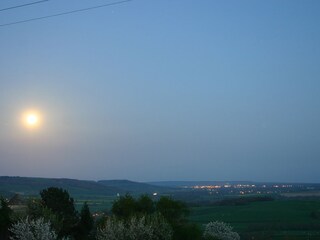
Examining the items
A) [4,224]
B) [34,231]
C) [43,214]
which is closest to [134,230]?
[34,231]

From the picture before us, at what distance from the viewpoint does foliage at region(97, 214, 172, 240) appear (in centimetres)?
4459

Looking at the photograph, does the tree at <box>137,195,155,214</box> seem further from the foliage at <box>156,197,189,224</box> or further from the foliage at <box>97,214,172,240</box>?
the foliage at <box>97,214,172,240</box>

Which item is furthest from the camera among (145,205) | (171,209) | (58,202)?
(145,205)

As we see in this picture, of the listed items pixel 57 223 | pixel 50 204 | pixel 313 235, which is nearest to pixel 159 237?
pixel 57 223

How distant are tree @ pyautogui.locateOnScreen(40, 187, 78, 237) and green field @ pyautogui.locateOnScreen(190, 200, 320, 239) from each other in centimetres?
3098

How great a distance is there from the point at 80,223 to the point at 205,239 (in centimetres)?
1372

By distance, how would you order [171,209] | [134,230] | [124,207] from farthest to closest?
[171,209] → [124,207] → [134,230]

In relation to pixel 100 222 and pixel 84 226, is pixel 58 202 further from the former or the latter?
pixel 100 222

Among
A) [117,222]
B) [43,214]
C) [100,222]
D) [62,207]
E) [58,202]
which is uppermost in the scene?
[58,202]

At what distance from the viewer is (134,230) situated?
149ft

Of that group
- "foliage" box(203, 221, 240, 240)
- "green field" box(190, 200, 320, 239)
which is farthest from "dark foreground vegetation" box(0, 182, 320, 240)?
"green field" box(190, 200, 320, 239)

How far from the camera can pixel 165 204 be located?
60062 mm

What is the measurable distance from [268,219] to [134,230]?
2729 inches

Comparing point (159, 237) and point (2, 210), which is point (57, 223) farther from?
point (159, 237)
